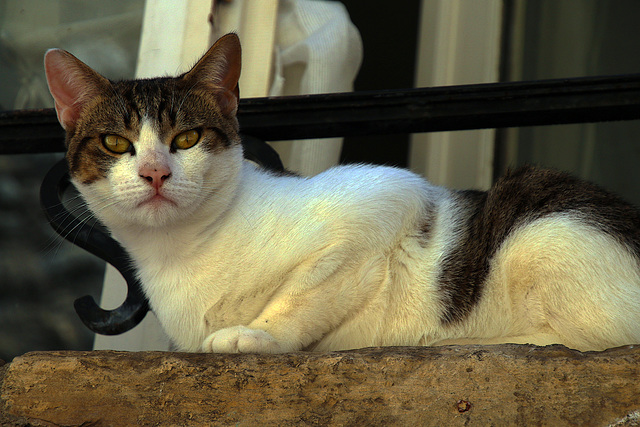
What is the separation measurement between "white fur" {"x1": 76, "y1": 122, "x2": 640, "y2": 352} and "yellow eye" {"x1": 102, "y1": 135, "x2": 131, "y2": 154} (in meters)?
0.05

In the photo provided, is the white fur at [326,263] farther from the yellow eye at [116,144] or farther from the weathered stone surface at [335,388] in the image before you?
the weathered stone surface at [335,388]

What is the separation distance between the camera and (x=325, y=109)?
2072mm

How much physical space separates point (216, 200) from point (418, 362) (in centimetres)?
77

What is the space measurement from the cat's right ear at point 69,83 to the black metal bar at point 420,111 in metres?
0.21

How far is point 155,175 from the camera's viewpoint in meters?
1.71

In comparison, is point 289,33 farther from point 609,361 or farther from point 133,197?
point 609,361

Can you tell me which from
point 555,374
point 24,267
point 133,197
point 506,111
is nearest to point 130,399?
point 133,197

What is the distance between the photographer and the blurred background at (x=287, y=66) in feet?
9.63

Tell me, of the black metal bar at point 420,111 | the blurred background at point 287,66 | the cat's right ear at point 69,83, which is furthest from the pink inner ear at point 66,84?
the blurred background at point 287,66

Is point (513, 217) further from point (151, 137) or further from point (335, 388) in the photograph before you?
point (151, 137)

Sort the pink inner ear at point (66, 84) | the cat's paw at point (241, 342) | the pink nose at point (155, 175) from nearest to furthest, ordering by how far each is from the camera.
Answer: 1. the cat's paw at point (241, 342)
2. the pink nose at point (155, 175)
3. the pink inner ear at point (66, 84)

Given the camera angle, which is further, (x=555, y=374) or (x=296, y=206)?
(x=296, y=206)

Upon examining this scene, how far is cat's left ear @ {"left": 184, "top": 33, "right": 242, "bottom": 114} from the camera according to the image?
6.40 ft

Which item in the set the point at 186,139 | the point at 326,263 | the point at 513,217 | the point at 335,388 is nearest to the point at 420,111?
the point at 513,217
